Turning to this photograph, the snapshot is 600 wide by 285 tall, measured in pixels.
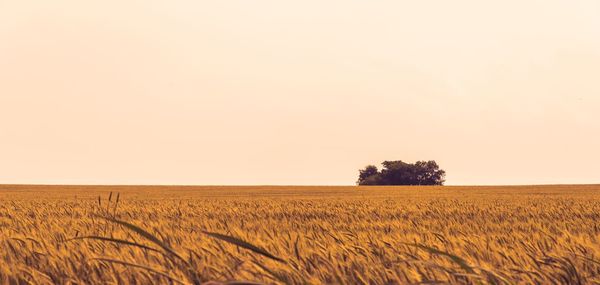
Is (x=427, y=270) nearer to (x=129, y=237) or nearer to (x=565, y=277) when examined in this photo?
(x=565, y=277)

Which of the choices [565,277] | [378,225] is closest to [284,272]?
[565,277]

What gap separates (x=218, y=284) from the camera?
1.91 metres

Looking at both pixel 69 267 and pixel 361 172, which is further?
pixel 361 172

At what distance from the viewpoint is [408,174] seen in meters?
79.4

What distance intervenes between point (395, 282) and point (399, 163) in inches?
3072

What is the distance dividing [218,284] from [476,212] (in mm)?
15113

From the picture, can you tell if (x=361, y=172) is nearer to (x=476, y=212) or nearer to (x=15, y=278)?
(x=476, y=212)

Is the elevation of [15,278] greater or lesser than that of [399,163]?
lesser

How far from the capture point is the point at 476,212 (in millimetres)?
16359

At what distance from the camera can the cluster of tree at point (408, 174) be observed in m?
79.6

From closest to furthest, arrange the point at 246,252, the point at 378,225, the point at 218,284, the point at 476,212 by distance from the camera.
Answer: the point at 218,284 < the point at 246,252 < the point at 378,225 < the point at 476,212

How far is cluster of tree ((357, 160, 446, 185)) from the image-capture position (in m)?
79.6

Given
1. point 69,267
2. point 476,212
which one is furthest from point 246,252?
point 476,212

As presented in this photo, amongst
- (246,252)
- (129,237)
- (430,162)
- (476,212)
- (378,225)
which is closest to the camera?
(246,252)
